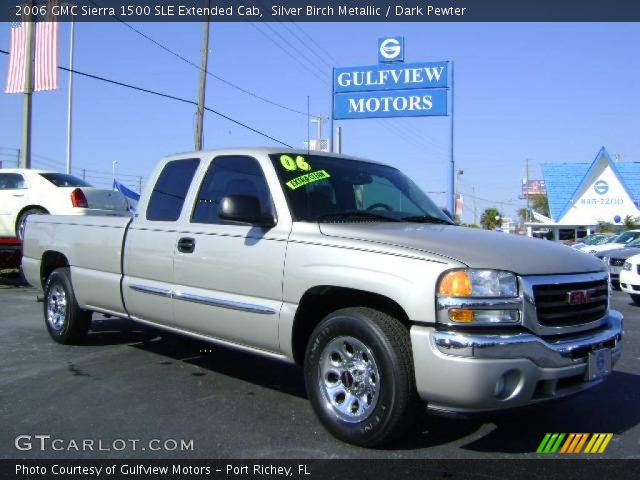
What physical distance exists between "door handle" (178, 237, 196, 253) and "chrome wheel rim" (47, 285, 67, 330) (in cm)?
211

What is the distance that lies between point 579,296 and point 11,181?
36.0 ft

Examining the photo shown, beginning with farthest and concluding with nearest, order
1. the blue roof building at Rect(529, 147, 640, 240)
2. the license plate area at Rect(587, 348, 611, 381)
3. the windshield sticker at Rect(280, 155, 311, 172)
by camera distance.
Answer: the blue roof building at Rect(529, 147, 640, 240) < the windshield sticker at Rect(280, 155, 311, 172) < the license plate area at Rect(587, 348, 611, 381)

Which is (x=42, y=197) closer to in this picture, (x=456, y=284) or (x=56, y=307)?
(x=56, y=307)

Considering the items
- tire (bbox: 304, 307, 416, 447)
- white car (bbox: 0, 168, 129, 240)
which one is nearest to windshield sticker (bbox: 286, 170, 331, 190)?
tire (bbox: 304, 307, 416, 447)

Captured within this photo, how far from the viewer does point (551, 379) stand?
3365 mm

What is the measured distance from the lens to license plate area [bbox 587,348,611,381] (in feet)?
11.7

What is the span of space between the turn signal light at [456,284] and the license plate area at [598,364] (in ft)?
3.02

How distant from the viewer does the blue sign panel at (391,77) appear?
18.6 meters

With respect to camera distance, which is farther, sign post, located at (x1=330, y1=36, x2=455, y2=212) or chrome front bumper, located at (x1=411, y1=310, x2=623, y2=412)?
sign post, located at (x1=330, y1=36, x2=455, y2=212)

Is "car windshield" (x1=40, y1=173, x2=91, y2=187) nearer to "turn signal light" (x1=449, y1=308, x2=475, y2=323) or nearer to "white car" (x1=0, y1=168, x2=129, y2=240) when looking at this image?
"white car" (x1=0, y1=168, x2=129, y2=240)

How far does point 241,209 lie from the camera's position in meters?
4.14
